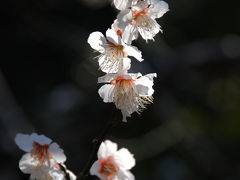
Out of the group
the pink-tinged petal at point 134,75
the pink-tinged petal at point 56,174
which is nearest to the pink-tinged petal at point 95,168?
the pink-tinged petal at point 56,174

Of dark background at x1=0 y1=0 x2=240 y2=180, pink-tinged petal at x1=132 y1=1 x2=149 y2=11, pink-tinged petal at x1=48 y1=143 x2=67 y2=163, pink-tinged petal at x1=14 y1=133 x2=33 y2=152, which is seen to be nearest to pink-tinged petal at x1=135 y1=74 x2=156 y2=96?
pink-tinged petal at x1=132 y1=1 x2=149 y2=11

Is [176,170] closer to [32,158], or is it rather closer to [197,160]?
[197,160]

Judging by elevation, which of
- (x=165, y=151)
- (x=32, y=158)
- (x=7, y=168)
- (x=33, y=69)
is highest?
(x=32, y=158)

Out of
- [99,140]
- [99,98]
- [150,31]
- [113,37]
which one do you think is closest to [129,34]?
[113,37]

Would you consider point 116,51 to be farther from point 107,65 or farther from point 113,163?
point 113,163

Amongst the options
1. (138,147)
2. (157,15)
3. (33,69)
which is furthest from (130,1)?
(33,69)

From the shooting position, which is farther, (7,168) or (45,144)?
(7,168)
